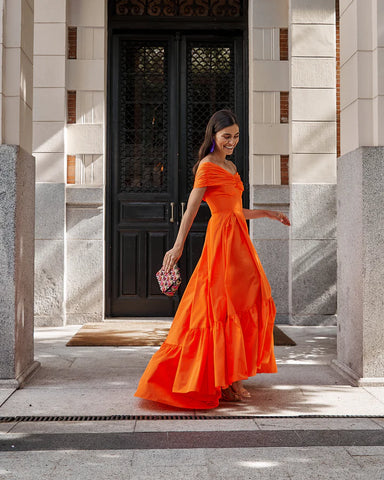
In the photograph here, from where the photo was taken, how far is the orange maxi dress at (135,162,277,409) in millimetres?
4305

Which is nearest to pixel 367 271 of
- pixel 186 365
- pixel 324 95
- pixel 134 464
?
pixel 186 365

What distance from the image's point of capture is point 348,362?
5395 mm

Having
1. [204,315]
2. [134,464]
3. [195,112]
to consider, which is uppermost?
[195,112]

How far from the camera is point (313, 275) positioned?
870 centimetres

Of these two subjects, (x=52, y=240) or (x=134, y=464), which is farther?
(x=52, y=240)

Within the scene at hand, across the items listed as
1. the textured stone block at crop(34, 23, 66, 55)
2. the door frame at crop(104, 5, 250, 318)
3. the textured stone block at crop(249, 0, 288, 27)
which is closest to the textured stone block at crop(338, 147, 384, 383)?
the door frame at crop(104, 5, 250, 318)

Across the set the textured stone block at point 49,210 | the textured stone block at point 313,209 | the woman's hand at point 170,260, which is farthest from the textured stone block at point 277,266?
the woman's hand at point 170,260

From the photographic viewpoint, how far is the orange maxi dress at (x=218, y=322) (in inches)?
169

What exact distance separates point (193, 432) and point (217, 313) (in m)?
0.86

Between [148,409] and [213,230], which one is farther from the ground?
[213,230]

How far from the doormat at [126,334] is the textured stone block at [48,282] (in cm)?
49

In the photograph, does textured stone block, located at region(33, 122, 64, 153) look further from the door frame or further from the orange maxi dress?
the orange maxi dress

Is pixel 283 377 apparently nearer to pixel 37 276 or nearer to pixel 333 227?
pixel 333 227

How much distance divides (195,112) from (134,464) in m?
6.73
